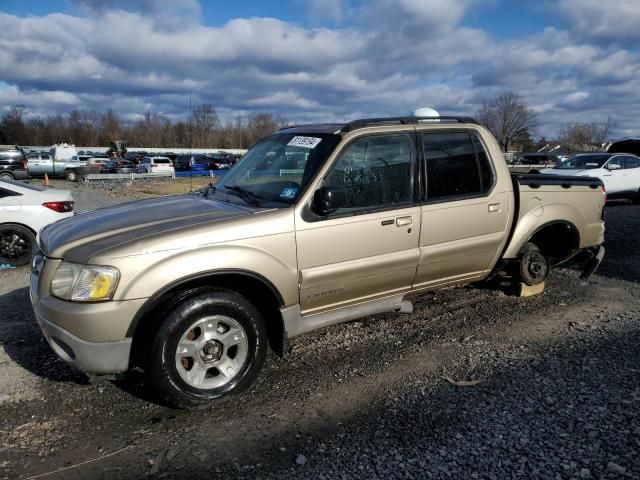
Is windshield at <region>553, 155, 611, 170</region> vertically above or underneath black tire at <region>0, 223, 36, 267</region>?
above

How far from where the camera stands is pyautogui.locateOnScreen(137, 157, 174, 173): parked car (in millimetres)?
38781

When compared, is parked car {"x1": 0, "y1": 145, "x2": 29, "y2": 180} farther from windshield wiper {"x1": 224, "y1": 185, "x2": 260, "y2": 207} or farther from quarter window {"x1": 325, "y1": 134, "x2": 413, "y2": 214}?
quarter window {"x1": 325, "y1": 134, "x2": 413, "y2": 214}

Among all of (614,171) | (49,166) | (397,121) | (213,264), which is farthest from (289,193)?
→ (49,166)

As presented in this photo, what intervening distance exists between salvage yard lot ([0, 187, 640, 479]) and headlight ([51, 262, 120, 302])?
34.4 inches

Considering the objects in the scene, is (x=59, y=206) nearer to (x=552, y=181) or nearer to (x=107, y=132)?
(x=552, y=181)

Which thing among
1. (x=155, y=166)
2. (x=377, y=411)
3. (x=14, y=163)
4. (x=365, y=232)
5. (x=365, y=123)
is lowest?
(x=377, y=411)

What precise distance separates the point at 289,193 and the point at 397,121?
1.21 m

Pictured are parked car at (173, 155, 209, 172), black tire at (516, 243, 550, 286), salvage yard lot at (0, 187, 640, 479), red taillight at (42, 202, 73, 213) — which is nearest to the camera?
salvage yard lot at (0, 187, 640, 479)

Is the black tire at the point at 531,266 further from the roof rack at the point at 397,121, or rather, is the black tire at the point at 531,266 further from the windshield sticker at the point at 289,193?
the windshield sticker at the point at 289,193

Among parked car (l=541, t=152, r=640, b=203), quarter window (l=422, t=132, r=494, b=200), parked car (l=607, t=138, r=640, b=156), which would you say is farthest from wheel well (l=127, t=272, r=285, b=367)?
parked car (l=607, t=138, r=640, b=156)

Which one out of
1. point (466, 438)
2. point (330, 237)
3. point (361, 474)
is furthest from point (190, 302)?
point (466, 438)

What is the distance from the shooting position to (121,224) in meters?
3.46

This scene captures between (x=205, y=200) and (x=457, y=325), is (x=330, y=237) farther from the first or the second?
(x=457, y=325)

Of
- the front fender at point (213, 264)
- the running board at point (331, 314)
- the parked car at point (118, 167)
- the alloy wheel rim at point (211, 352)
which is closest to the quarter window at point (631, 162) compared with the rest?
the running board at point (331, 314)
